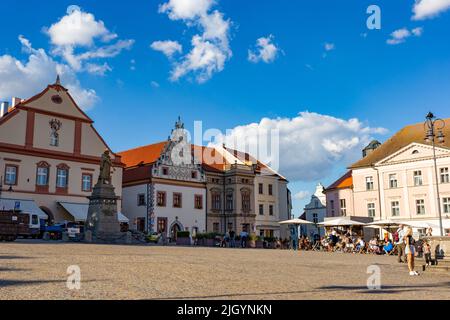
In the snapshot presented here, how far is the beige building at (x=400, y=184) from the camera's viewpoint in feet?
161

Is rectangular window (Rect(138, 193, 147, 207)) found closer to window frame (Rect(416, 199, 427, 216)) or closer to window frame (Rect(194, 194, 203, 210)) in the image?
window frame (Rect(194, 194, 203, 210))

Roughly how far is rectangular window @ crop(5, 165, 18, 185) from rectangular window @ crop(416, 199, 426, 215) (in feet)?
129

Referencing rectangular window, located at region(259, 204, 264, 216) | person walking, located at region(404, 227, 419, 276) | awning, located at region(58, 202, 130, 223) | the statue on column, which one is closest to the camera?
person walking, located at region(404, 227, 419, 276)

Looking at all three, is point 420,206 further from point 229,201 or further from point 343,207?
point 229,201

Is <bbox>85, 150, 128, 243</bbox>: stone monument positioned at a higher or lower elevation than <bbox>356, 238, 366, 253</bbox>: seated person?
higher

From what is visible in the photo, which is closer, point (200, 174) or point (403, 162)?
point (403, 162)

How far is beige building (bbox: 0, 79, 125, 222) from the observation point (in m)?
41.0

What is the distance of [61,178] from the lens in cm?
4444

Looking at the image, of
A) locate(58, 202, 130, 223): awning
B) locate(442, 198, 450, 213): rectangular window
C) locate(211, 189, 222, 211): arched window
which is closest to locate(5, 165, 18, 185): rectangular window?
locate(58, 202, 130, 223): awning

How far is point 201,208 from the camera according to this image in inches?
2181

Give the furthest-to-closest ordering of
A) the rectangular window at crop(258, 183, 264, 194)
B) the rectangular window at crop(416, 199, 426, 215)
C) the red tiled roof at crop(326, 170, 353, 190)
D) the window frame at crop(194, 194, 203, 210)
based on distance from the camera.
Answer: the rectangular window at crop(258, 183, 264, 194) → the red tiled roof at crop(326, 170, 353, 190) → the window frame at crop(194, 194, 203, 210) → the rectangular window at crop(416, 199, 426, 215)

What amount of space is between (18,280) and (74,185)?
3640cm
